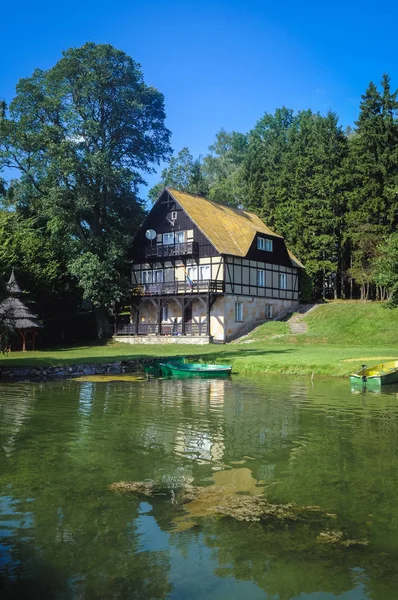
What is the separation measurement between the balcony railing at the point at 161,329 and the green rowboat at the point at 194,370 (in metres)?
19.2

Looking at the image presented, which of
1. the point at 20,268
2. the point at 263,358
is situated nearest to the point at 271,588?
the point at 263,358

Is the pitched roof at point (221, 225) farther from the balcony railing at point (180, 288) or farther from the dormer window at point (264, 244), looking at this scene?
the balcony railing at point (180, 288)

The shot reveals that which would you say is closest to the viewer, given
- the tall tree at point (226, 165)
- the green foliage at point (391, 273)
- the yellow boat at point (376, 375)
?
the yellow boat at point (376, 375)

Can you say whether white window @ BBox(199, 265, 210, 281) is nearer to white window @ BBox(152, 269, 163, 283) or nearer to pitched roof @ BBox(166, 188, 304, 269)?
pitched roof @ BBox(166, 188, 304, 269)

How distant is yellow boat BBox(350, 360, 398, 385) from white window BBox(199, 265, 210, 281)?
26570 millimetres

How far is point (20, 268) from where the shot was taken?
46.3 meters

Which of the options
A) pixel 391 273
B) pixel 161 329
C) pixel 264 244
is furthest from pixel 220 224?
pixel 391 273

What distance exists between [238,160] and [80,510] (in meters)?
85.2

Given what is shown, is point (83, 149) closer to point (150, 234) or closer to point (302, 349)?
point (150, 234)

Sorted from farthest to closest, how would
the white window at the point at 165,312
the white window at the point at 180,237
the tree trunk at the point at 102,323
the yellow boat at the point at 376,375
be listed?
1. the white window at the point at 165,312
2. the tree trunk at the point at 102,323
3. the white window at the point at 180,237
4. the yellow boat at the point at 376,375

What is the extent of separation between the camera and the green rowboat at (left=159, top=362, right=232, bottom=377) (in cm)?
2703

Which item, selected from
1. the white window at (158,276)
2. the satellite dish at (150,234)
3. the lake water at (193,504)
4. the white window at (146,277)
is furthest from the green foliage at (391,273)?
the white window at (146,277)

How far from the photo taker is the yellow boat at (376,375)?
22.5m

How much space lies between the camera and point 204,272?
49.6 m
